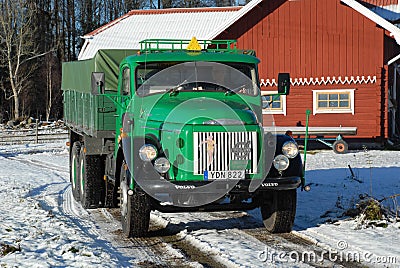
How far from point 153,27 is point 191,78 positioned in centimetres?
2957

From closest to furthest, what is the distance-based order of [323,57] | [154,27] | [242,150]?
[242,150] < [323,57] < [154,27]

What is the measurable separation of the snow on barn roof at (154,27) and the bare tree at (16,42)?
11.5 metres

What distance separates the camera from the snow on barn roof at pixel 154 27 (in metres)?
37.3

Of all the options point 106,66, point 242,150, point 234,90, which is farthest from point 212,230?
point 106,66

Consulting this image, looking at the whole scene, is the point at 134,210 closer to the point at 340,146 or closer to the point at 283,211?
the point at 283,211

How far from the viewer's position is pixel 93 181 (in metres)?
12.5

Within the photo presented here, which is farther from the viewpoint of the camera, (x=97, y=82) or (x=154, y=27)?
(x=154, y=27)

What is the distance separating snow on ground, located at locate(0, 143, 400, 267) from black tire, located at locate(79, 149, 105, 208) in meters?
0.48

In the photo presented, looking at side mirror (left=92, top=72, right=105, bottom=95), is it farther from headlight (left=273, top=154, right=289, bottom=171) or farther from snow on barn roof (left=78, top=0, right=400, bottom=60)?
snow on barn roof (left=78, top=0, right=400, bottom=60)

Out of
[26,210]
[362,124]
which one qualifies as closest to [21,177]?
[26,210]

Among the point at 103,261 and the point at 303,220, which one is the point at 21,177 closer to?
the point at 303,220

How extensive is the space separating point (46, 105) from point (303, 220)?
46.1 m

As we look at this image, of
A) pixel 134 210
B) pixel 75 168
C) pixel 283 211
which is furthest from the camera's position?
pixel 75 168

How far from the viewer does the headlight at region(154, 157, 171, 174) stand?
8.62 m
